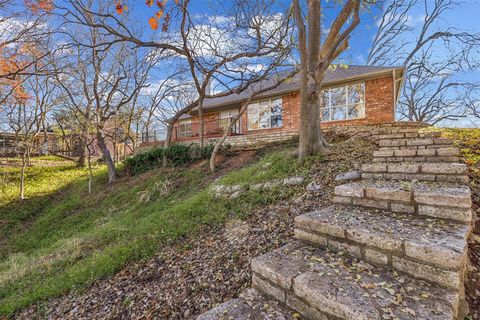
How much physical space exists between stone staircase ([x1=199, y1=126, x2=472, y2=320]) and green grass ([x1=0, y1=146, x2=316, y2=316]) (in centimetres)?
170

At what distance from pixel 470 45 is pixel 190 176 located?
11268 millimetres

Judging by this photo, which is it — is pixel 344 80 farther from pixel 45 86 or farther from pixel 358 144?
pixel 45 86

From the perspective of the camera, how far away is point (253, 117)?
13648 mm

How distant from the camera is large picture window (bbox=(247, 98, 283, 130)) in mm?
12694

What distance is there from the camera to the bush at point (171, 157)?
31.8 ft

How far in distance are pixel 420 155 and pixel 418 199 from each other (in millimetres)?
1978

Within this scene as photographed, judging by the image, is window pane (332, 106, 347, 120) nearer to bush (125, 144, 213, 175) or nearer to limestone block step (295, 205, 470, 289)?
bush (125, 144, 213, 175)

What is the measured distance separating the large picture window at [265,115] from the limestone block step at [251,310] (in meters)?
11.4

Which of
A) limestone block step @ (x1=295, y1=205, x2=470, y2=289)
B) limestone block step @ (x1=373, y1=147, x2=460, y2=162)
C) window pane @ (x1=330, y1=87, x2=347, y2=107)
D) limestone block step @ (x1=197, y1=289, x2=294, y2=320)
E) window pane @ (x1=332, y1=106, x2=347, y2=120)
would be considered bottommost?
limestone block step @ (x1=197, y1=289, x2=294, y2=320)

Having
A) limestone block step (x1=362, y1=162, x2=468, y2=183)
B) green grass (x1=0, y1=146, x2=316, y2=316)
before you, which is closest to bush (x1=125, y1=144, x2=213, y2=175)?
green grass (x1=0, y1=146, x2=316, y2=316)

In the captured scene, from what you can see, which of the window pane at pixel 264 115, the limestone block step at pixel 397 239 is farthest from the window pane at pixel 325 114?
the limestone block step at pixel 397 239

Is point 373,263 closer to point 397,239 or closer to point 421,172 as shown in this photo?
point 397,239

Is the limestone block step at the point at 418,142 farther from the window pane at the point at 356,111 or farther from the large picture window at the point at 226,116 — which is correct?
the large picture window at the point at 226,116

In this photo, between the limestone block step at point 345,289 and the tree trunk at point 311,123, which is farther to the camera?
the tree trunk at point 311,123
